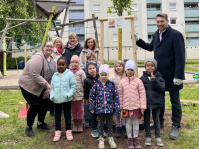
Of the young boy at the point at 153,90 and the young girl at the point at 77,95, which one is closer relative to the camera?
the young boy at the point at 153,90

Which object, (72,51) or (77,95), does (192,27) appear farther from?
(77,95)

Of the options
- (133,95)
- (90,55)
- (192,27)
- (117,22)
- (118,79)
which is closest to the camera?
(133,95)

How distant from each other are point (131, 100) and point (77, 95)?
1.10 meters

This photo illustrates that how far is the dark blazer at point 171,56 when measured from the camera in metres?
3.69

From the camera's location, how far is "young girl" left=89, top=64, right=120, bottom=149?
346 centimetres

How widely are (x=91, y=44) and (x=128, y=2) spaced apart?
26.1 feet

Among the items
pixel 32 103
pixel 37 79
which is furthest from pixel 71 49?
pixel 32 103

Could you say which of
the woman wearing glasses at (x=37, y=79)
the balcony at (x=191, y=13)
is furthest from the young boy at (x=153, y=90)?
the balcony at (x=191, y=13)

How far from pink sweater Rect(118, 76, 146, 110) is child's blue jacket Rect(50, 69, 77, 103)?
86 cm

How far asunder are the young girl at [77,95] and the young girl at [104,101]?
61 cm

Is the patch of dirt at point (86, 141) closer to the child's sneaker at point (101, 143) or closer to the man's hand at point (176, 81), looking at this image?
the child's sneaker at point (101, 143)

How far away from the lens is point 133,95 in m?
3.45

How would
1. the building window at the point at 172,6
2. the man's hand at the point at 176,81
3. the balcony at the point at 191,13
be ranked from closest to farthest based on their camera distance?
1. the man's hand at the point at 176,81
2. the building window at the point at 172,6
3. the balcony at the point at 191,13

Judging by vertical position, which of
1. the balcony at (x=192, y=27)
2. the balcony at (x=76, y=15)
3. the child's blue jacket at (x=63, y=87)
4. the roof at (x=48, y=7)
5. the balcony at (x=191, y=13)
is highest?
the balcony at (x=191, y=13)
